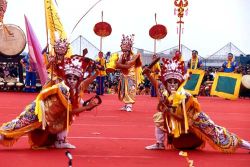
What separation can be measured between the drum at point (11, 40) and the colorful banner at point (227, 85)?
6246mm

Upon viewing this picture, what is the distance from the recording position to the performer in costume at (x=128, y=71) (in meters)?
11.2

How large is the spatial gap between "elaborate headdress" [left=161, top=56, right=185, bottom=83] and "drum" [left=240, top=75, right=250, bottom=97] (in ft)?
36.9

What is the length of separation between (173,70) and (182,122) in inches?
23.6

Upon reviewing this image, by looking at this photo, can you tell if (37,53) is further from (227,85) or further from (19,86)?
(227,85)

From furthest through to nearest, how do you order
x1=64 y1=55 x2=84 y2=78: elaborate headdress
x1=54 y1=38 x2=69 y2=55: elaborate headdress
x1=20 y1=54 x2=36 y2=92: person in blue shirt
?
x1=20 y1=54 x2=36 y2=92: person in blue shirt → x1=54 y1=38 x2=69 y2=55: elaborate headdress → x1=64 y1=55 x2=84 y2=78: elaborate headdress

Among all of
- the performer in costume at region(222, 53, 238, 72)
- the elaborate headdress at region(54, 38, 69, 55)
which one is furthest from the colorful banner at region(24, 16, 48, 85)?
the performer in costume at region(222, 53, 238, 72)

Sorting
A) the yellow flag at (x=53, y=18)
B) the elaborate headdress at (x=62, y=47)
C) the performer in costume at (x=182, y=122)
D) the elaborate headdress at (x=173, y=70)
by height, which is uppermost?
the yellow flag at (x=53, y=18)

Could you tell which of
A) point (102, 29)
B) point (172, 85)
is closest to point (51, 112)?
point (172, 85)

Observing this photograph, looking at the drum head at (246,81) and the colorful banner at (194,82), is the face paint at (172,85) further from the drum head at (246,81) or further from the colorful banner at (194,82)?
the drum head at (246,81)

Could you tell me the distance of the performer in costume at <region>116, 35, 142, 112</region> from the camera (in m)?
11.2

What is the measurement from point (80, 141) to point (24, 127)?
1.15 metres

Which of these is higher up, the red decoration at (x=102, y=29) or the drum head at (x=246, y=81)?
the red decoration at (x=102, y=29)

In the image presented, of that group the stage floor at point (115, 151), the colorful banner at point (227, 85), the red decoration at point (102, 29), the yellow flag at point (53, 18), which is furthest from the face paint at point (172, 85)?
the colorful banner at point (227, 85)

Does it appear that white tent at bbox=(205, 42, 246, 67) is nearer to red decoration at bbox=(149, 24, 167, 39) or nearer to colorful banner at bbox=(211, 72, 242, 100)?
colorful banner at bbox=(211, 72, 242, 100)
